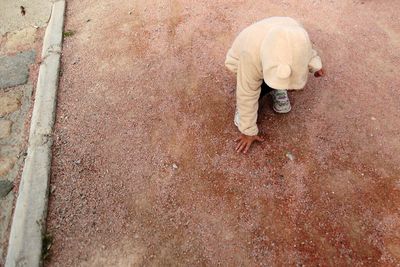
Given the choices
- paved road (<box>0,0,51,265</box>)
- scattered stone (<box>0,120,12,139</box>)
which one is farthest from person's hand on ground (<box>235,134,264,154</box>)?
scattered stone (<box>0,120,12,139</box>)

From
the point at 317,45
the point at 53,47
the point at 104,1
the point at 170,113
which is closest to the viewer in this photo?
the point at 170,113

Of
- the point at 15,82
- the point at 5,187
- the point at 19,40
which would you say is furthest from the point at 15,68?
the point at 5,187

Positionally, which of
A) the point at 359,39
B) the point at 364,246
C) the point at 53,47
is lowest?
the point at 364,246

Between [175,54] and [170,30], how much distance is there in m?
0.39

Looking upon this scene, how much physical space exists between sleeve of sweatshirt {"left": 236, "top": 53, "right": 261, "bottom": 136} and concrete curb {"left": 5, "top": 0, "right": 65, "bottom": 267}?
1521 millimetres

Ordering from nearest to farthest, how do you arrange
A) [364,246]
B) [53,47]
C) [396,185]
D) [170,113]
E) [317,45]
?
[364,246] → [396,185] → [170,113] → [317,45] → [53,47]

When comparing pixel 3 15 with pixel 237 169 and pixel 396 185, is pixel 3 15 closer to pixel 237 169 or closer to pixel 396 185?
pixel 237 169

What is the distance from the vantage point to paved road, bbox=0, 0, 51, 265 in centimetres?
283

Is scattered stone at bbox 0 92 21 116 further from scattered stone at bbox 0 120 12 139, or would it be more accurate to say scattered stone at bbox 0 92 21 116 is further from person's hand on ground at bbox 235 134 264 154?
person's hand on ground at bbox 235 134 264 154

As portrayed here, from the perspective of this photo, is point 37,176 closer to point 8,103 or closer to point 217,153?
point 8,103

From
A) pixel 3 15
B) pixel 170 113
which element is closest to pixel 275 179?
pixel 170 113

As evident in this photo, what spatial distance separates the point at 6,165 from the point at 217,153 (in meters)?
1.67

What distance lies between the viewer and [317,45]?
345 centimetres

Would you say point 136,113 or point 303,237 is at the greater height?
point 136,113
